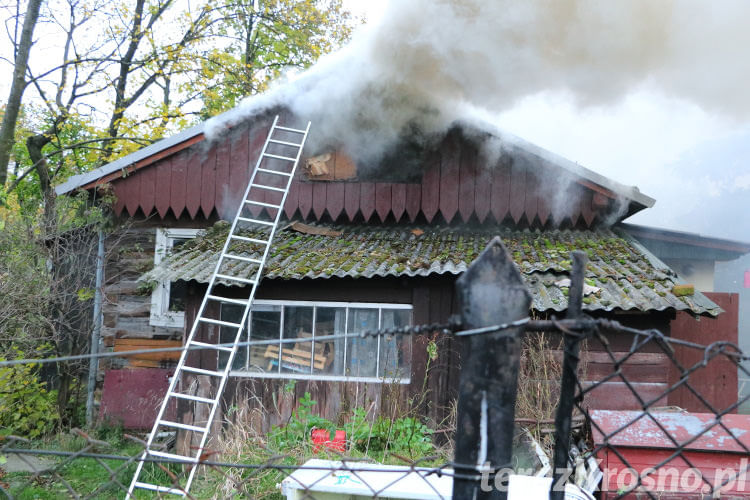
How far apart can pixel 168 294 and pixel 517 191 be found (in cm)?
610

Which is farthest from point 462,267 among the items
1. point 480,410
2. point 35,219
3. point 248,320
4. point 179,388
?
point 35,219

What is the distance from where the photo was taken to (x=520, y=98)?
785cm

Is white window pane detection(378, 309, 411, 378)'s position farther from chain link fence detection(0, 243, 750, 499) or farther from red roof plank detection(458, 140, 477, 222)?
red roof plank detection(458, 140, 477, 222)

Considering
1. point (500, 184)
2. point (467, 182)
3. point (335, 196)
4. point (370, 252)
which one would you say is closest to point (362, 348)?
point (370, 252)

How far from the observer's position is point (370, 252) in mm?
7926

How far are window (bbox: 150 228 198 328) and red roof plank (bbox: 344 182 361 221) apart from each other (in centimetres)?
268

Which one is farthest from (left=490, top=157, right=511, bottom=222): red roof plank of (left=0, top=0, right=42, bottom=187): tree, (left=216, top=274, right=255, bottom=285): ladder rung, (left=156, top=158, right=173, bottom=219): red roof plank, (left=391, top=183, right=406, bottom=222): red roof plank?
(left=0, top=0, right=42, bottom=187): tree

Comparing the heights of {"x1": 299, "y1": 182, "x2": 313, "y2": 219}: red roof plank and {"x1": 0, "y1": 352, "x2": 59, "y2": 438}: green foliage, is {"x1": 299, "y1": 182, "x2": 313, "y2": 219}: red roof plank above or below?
above

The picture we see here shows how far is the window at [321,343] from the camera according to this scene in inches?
305

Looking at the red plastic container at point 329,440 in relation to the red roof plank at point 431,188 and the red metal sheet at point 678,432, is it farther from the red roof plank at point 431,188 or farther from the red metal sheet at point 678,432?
the red roof plank at point 431,188

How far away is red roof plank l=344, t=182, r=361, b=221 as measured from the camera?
8.81m

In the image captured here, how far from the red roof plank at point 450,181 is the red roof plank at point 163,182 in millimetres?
4297

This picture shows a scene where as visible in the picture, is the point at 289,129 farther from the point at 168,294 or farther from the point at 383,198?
the point at 168,294

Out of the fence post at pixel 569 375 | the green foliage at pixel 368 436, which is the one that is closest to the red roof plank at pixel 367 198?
the green foliage at pixel 368 436
